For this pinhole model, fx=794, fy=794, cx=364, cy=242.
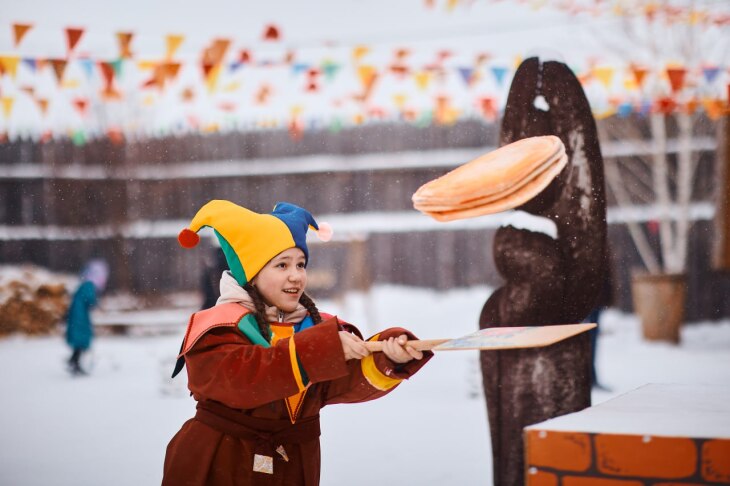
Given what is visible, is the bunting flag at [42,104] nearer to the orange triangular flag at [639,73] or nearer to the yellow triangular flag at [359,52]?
the yellow triangular flag at [359,52]

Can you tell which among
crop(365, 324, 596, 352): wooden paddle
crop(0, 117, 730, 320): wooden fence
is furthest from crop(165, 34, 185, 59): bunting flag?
crop(365, 324, 596, 352): wooden paddle

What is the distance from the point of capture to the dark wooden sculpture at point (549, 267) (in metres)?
2.18

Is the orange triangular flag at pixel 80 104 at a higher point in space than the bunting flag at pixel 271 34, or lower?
lower

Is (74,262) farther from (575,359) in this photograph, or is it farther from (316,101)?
(575,359)

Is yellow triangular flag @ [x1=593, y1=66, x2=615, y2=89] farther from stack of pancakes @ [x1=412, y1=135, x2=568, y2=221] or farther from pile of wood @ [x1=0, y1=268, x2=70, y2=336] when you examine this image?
pile of wood @ [x1=0, y1=268, x2=70, y2=336]

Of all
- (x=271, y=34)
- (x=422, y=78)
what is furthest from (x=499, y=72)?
(x=271, y=34)

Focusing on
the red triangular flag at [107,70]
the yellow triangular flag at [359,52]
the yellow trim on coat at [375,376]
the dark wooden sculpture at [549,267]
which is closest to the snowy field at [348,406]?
the dark wooden sculpture at [549,267]

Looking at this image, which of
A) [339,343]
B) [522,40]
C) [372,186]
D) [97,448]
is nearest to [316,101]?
[372,186]

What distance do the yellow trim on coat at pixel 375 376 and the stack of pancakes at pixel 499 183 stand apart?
555mm

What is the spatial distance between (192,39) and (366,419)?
2.30m

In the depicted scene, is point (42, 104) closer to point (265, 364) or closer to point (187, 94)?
point (187, 94)

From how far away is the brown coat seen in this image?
152 centimetres

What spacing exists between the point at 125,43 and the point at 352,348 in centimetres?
320

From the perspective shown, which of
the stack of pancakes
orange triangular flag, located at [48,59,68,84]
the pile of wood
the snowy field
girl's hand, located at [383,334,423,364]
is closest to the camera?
girl's hand, located at [383,334,423,364]
